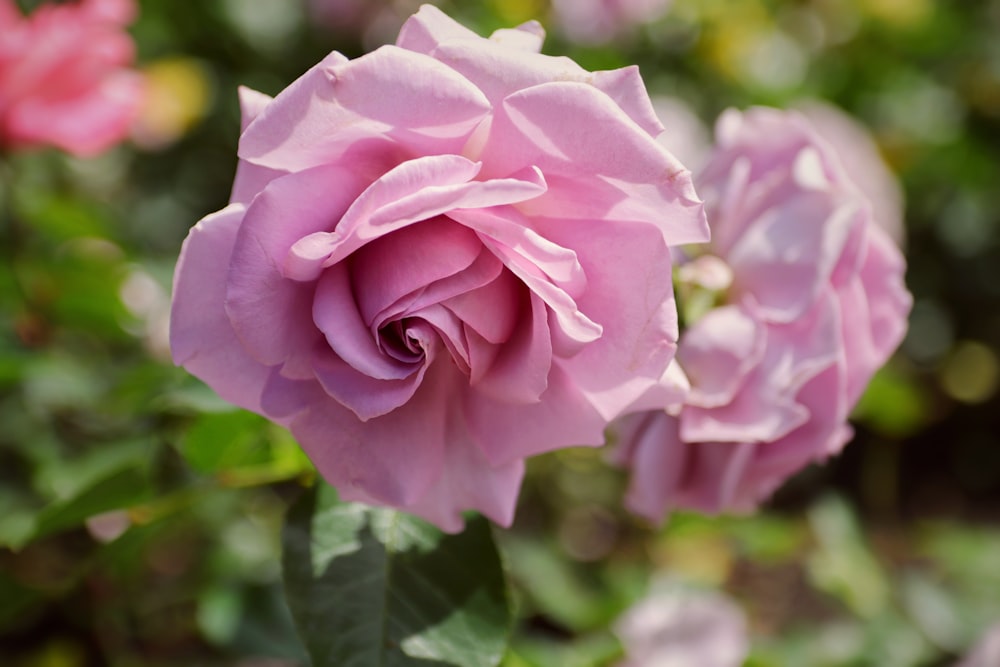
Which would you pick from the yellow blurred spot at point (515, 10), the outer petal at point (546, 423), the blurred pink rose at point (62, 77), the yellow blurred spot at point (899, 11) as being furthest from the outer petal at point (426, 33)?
the yellow blurred spot at point (899, 11)

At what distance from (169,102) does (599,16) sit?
68 cm

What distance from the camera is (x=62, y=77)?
3.07 ft

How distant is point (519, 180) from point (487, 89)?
41mm

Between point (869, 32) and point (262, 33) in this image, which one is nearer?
point (262, 33)

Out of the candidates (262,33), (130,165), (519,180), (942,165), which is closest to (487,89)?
(519,180)

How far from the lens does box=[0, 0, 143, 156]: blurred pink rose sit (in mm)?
895

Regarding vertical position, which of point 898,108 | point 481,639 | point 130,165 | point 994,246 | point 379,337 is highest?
point 379,337

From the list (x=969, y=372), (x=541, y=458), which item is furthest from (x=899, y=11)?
(x=541, y=458)

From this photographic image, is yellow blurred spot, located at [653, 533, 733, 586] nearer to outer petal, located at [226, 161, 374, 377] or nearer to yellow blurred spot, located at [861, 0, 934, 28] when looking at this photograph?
yellow blurred spot, located at [861, 0, 934, 28]

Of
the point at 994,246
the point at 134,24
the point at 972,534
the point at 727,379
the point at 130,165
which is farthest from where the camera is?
the point at 994,246

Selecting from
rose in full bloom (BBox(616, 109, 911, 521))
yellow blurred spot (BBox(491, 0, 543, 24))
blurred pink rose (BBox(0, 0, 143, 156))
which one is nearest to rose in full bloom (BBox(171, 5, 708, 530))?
rose in full bloom (BBox(616, 109, 911, 521))

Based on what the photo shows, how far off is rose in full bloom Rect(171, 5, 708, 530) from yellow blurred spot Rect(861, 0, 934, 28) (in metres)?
1.50

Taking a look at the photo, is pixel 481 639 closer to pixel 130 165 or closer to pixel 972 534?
pixel 972 534

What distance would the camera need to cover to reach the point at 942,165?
1.81m
